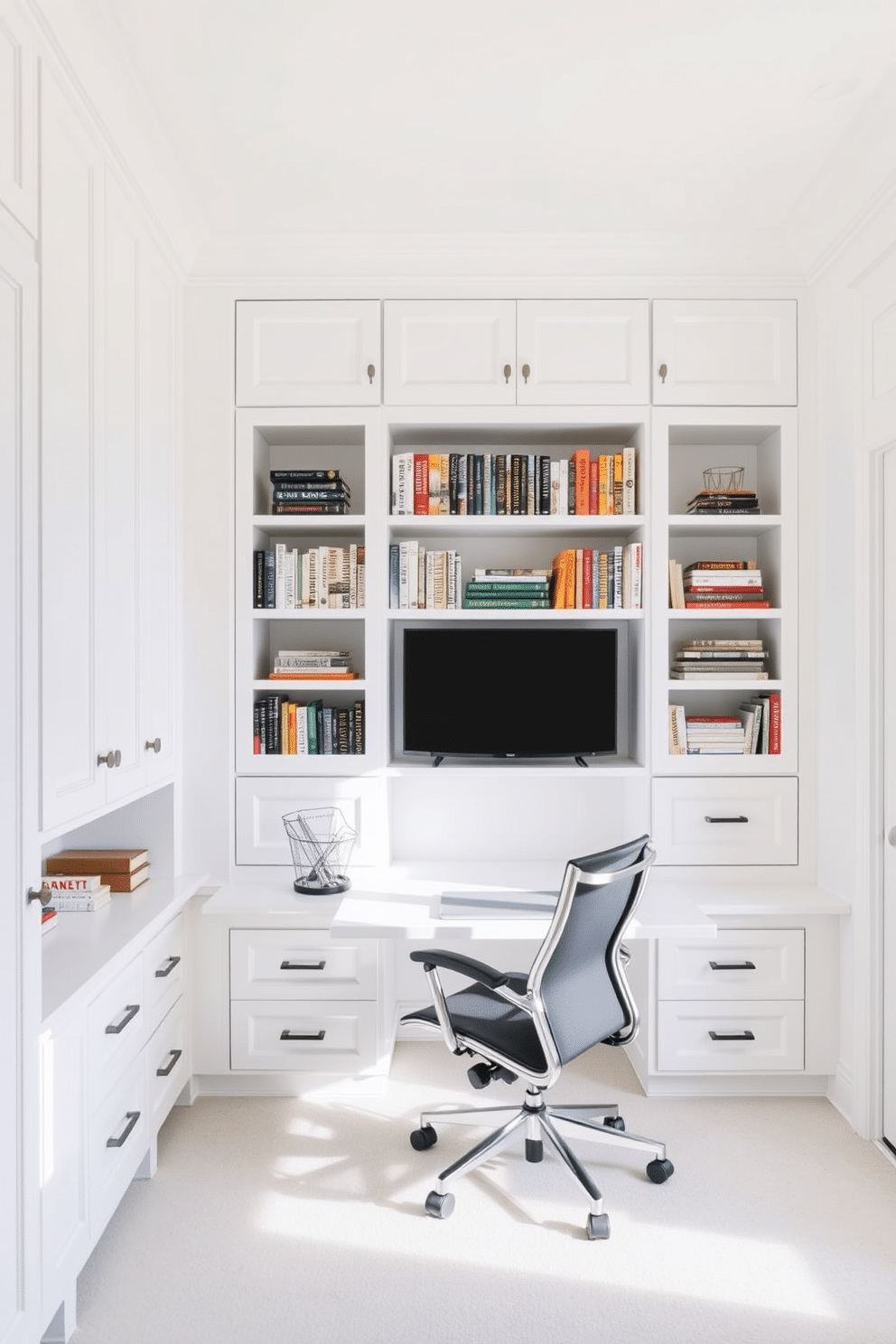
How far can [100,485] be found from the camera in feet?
7.20

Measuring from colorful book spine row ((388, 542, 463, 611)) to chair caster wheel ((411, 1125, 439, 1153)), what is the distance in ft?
5.20

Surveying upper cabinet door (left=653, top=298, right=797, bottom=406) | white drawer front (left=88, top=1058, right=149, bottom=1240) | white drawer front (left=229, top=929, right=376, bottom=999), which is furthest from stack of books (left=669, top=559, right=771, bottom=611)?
white drawer front (left=88, top=1058, right=149, bottom=1240)

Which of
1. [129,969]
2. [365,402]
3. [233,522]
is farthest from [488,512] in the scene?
[129,969]

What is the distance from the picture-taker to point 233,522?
9.82 ft

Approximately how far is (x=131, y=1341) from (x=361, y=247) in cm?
300

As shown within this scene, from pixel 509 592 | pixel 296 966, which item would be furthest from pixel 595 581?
pixel 296 966

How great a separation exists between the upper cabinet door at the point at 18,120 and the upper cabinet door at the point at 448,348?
137 centimetres

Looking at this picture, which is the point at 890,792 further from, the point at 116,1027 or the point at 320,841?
the point at 116,1027

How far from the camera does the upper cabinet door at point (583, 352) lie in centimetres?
300

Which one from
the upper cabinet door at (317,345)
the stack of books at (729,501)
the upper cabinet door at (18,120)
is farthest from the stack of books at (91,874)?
the stack of books at (729,501)

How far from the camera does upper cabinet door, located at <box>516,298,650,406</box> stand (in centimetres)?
300

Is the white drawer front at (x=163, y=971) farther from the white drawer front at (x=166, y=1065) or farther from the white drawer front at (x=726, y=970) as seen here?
the white drawer front at (x=726, y=970)

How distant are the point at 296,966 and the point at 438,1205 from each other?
84cm

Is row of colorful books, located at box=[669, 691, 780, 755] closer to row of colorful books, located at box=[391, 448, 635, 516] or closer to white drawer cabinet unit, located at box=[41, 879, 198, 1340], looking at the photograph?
row of colorful books, located at box=[391, 448, 635, 516]
